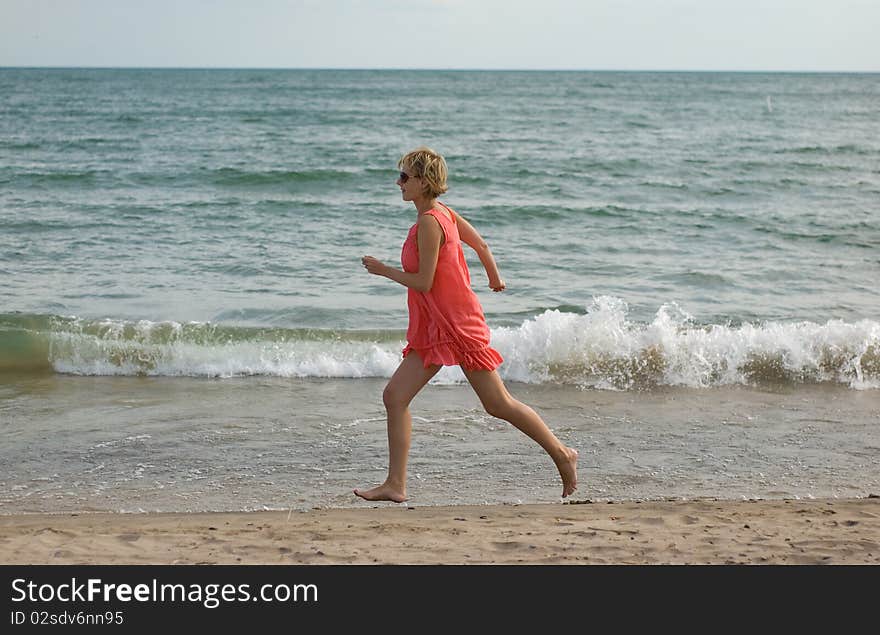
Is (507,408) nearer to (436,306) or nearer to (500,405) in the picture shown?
(500,405)

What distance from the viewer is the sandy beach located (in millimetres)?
3904

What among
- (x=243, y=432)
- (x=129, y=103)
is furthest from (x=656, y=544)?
(x=129, y=103)

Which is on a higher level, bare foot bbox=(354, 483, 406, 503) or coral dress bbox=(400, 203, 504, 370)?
coral dress bbox=(400, 203, 504, 370)

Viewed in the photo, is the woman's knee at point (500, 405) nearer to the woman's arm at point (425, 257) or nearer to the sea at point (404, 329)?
the woman's arm at point (425, 257)

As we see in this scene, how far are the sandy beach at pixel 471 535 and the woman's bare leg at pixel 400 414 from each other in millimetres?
96

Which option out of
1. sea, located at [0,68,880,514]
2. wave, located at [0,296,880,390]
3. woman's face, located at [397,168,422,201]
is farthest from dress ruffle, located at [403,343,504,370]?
wave, located at [0,296,880,390]

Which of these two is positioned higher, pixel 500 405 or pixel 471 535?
pixel 500 405

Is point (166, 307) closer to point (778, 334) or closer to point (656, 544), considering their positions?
point (778, 334)

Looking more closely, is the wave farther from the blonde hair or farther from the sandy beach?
the blonde hair

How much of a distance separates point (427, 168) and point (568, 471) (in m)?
1.65

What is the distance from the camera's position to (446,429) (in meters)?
6.27

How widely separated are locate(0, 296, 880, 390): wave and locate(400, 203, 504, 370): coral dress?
118 inches

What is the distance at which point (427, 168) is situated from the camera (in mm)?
4227

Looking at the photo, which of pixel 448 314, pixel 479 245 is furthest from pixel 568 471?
pixel 479 245
